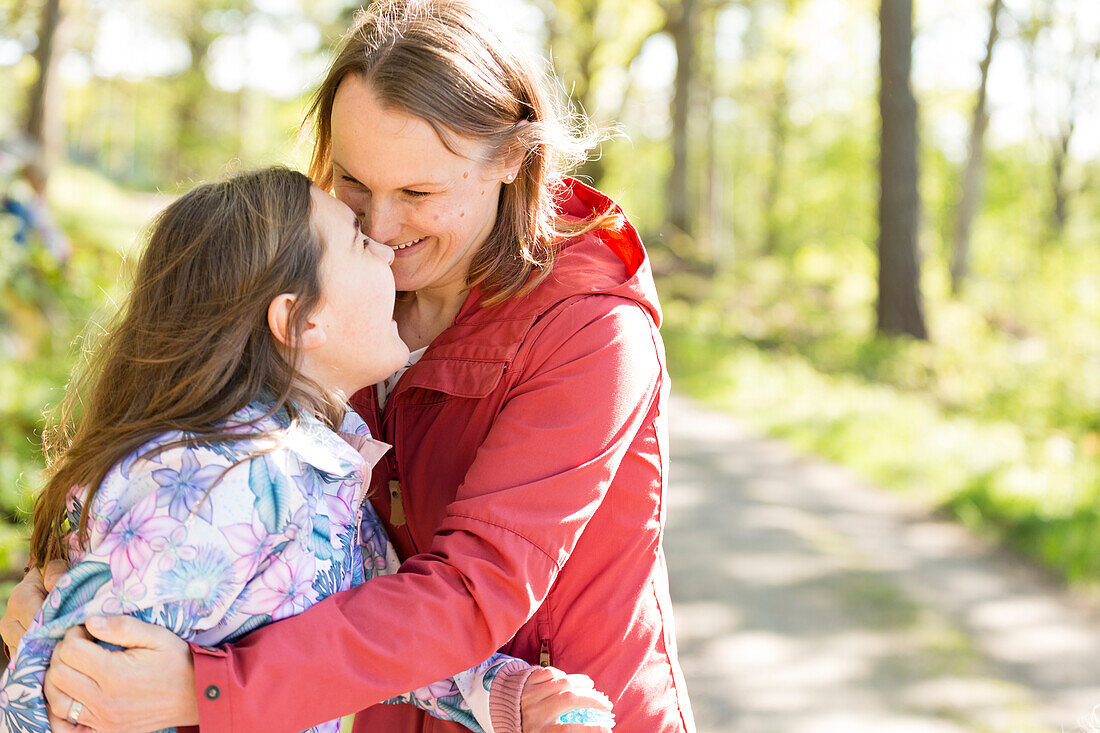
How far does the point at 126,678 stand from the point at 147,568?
0.15 metres

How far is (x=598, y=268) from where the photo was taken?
1.80 m

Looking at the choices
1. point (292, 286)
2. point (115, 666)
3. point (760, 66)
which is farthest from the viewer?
point (760, 66)

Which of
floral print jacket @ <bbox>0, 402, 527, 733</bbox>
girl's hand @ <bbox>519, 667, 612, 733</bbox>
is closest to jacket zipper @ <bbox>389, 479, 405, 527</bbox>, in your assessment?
floral print jacket @ <bbox>0, 402, 527, 733</bbox>

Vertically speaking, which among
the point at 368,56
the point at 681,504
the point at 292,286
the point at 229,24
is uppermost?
the point at 229,24

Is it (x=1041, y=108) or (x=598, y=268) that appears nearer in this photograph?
(x=598, y=268)

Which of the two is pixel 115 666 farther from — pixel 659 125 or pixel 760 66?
pixel 760 66

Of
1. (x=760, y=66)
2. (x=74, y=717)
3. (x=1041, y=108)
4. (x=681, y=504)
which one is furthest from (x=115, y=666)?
(x=1041, y=108)

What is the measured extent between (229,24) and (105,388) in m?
29.8

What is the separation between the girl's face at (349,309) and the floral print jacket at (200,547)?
164 mm

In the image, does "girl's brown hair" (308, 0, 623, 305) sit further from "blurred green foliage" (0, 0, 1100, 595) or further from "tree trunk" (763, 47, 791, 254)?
"tree trunk" (763, 47, 791, 254)

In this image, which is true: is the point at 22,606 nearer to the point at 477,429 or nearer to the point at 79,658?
the point at 79,658

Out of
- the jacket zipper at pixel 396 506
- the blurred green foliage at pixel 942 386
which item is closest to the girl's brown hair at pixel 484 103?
the jacket zipper at pixel 396 506

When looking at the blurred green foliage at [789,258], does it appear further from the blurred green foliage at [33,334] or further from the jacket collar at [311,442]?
the jacket collar at [311,442]

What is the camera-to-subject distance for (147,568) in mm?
1387
